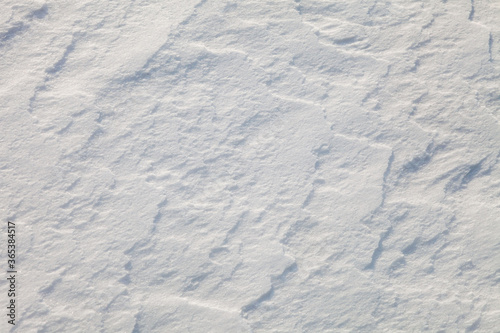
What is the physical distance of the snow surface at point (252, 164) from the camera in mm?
1221

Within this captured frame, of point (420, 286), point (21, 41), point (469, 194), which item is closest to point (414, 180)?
point (469, 194)

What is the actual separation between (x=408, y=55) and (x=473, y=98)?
22 centimetres

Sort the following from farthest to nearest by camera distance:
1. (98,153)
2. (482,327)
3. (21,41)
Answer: (21,41) → (98,153) → (482,327)

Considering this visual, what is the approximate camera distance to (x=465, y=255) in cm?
126

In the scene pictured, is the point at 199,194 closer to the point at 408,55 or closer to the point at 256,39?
the point at 256,39

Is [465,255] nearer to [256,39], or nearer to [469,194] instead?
[469,194]

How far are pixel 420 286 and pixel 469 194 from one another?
29 cm

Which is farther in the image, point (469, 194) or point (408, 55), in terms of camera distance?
point (408, 55)

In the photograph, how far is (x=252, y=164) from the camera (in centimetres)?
132

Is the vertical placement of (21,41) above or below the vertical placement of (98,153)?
above

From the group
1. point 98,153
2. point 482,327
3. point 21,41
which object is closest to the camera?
point 482,327

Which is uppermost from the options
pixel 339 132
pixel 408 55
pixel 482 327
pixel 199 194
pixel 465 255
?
pixel 408 55

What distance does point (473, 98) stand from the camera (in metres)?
1.36

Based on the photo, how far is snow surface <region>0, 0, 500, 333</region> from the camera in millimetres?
1221
